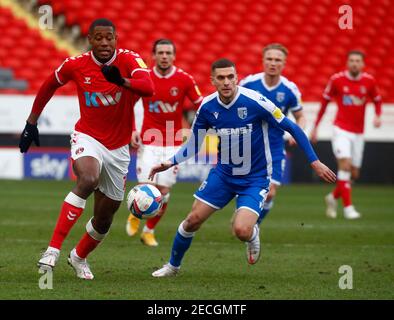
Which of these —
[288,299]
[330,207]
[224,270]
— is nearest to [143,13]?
[330,207]

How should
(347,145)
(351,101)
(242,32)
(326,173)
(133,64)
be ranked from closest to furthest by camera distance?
(326,173) → (133,64) → (347,145) → (351,101) → (242,32)

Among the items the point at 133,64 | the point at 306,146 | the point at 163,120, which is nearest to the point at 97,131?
the point at 133,64

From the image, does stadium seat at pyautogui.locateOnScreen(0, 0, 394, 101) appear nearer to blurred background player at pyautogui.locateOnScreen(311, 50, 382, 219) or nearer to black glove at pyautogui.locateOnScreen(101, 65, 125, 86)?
blurred background player at pyautogui.locateOnScreen(311, 50, 382, 219)

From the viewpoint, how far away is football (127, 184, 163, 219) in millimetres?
7660

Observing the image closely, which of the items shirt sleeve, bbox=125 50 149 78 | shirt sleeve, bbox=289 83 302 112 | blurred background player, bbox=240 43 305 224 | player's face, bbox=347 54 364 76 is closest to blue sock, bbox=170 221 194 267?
shirt sleeve, bbox=125 50 149 78

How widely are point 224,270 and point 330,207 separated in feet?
18.4

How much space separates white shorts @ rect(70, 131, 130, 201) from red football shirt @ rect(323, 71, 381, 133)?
7.06 metres

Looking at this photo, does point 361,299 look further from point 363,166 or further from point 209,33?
point 209,33

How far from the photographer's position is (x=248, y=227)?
25.3 feet

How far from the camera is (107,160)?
25.3 feet

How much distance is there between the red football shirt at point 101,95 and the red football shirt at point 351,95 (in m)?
7.08

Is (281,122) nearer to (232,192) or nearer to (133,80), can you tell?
(232,192)

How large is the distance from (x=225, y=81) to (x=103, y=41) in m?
1.11

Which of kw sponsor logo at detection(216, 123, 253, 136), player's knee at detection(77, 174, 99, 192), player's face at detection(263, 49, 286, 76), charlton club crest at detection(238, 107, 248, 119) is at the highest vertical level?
player's face at detection(263, 49, 286, 76)
